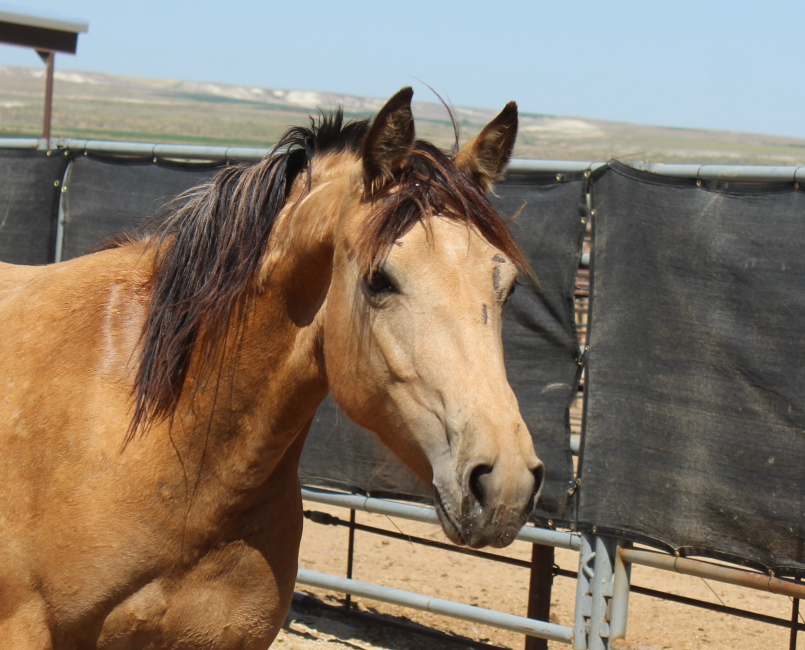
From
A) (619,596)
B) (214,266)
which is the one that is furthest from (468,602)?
(214,266)

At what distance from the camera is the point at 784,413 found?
9.95ft

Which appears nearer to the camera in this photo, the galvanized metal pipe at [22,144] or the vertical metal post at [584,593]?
the vertical metal post at [584,593]

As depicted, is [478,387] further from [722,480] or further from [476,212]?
[722,480]

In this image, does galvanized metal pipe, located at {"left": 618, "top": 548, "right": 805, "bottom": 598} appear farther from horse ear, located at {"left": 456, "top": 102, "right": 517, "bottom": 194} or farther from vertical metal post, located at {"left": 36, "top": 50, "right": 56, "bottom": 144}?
vertical metal post, located at {"left": 36, "top": 50, "right": 56, "bottom": 144}

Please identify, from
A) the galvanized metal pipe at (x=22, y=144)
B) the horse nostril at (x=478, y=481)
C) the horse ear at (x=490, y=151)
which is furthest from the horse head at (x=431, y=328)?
the galvanized metal pipe at (x=22, y=144)

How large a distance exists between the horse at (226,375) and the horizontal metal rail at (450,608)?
5.54ft

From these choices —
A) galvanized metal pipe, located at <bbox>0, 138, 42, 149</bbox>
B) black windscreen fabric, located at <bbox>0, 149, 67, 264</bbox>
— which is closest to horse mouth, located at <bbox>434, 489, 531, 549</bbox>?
black windscreen fabric, located at <bbox>0, 149, 67, 264</bbox>

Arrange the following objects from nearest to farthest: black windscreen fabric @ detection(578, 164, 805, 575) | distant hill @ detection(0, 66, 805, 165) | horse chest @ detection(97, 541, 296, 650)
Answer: horse chest @ detection(97, 541, 296, 650) < black windscreen fabric @ detection(578, 164, 805, 575) < distant hill @ detection(0, 66, 805, 165)

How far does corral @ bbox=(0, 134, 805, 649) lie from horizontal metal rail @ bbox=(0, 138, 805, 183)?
12 mm

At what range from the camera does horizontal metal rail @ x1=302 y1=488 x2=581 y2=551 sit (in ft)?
11.6

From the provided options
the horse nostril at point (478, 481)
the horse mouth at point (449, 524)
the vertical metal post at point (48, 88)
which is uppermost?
the vertical metal post at point (48, 88)

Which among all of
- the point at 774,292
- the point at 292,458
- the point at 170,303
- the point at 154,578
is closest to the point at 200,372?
the point at 170,303

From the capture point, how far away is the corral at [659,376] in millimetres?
3066

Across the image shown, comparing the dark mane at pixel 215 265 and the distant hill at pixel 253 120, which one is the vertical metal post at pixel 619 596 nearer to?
the dark mane at pixel 215 265
